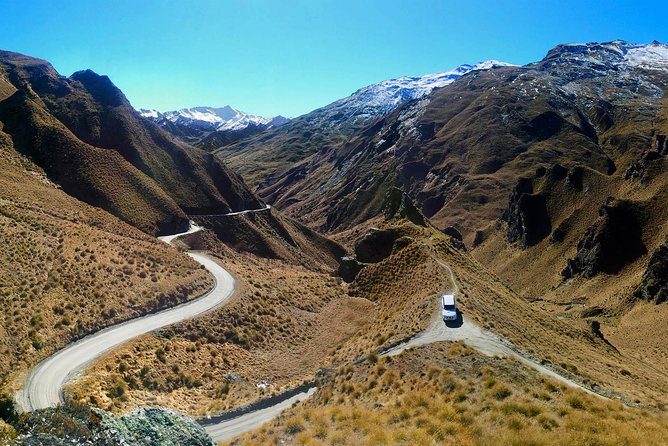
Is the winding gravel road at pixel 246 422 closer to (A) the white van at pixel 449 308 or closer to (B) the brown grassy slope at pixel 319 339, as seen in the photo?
(B) the brown grassy slope at pixel 319 339

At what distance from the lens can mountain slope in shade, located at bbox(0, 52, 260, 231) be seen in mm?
79625

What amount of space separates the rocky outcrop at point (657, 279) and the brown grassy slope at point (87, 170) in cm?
6767

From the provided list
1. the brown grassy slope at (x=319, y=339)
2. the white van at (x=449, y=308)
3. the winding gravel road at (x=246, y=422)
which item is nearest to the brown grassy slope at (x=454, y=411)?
the winding gravel road at (x=246, y=422)

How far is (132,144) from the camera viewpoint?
8238 cm

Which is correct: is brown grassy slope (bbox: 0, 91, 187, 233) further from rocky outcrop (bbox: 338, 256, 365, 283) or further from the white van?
the white van

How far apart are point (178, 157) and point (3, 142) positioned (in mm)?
31302

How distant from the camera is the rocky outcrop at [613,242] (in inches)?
3137

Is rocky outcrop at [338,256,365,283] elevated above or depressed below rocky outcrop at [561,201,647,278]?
below

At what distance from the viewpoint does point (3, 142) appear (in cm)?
6347

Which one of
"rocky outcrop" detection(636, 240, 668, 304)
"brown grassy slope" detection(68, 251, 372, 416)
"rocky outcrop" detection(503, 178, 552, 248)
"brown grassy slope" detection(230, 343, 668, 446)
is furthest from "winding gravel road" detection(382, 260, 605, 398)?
"rocky outcrop" detection(503, 178, 552, 248)

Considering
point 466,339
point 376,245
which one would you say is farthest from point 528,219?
point 466,339

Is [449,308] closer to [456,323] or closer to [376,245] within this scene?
[456,323]

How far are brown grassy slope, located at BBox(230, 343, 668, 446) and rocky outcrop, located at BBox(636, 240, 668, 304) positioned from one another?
177 feet

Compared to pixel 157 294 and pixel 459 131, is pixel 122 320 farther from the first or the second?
pixel 459 131
